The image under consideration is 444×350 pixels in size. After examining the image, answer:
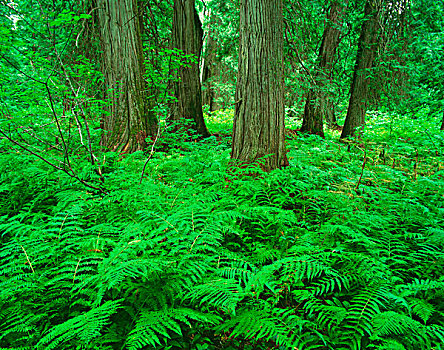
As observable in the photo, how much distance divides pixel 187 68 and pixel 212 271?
241 inches

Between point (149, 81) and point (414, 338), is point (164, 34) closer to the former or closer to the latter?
point (149, 81)

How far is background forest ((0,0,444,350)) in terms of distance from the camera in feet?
4.91

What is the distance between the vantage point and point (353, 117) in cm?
784

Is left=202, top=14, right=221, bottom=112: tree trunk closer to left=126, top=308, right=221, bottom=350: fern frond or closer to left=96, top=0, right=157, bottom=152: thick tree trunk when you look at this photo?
left=96, top=0, right=157, bottom=152: thick tree trunk

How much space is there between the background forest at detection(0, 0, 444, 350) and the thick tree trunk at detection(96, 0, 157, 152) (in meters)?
0.03

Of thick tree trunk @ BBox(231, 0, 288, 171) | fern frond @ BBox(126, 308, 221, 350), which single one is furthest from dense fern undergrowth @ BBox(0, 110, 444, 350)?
thick tree trunk @ BBox(231, 0, 288, 171)

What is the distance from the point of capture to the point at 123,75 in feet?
15.8

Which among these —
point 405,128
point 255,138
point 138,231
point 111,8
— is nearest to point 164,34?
point 111,8

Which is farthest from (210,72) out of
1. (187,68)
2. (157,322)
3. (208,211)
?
(157,322)

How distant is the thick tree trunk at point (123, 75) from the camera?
472 centimetres

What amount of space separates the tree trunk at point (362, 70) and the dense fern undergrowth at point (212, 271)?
5001mm

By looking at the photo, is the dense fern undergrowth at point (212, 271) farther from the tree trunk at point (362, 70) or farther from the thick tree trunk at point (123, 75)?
the tree trunk at point (362, 70)

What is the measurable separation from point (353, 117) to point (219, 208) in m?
7.02

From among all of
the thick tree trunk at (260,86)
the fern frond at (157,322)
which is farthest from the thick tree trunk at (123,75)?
the fern frond at (157,322)
